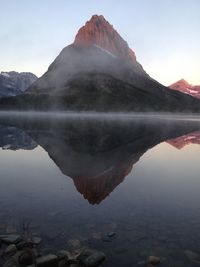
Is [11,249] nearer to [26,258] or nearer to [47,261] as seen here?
[26,258]

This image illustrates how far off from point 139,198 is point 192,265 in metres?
10.5

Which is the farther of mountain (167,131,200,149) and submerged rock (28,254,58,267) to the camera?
mountain (167,131,200,149)

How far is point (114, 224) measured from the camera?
1925 cm

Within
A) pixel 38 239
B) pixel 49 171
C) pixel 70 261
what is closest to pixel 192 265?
pixel 70 261

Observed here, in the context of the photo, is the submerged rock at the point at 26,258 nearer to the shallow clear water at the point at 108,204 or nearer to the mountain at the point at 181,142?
the shallow clear water at the point at 108,204

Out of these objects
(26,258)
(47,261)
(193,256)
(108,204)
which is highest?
(108,204)

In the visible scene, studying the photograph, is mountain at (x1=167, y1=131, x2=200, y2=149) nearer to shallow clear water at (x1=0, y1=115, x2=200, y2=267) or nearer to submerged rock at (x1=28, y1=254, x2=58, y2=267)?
shallow clear water at (x1=0, y1=115, x2=200, y2=267)

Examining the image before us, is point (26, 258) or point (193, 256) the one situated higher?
point (26, 258)

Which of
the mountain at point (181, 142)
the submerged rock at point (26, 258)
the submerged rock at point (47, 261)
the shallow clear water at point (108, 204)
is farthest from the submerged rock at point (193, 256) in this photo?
the mountain at point (181, 142)

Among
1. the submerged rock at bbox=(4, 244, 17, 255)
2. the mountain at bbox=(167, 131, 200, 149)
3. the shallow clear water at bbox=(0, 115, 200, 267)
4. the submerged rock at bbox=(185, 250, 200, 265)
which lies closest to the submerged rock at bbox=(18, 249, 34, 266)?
the submerged rock at bbox=(4, 244, 17, 255)

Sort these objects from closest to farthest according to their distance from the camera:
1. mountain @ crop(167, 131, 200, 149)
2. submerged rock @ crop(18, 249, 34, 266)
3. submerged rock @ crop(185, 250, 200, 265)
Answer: submerged rock @ crop(18, 249, 34, 266) < submerged rock @ crop(185, 250, 200, 265) < mountain @ crop(167, 131, 200, 149)

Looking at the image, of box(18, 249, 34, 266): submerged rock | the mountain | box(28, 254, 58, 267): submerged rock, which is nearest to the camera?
box(28, 254, 58, 267): submerged rock

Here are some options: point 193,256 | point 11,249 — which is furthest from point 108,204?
point 11,249

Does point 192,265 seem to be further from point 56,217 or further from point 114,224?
point 56,217
